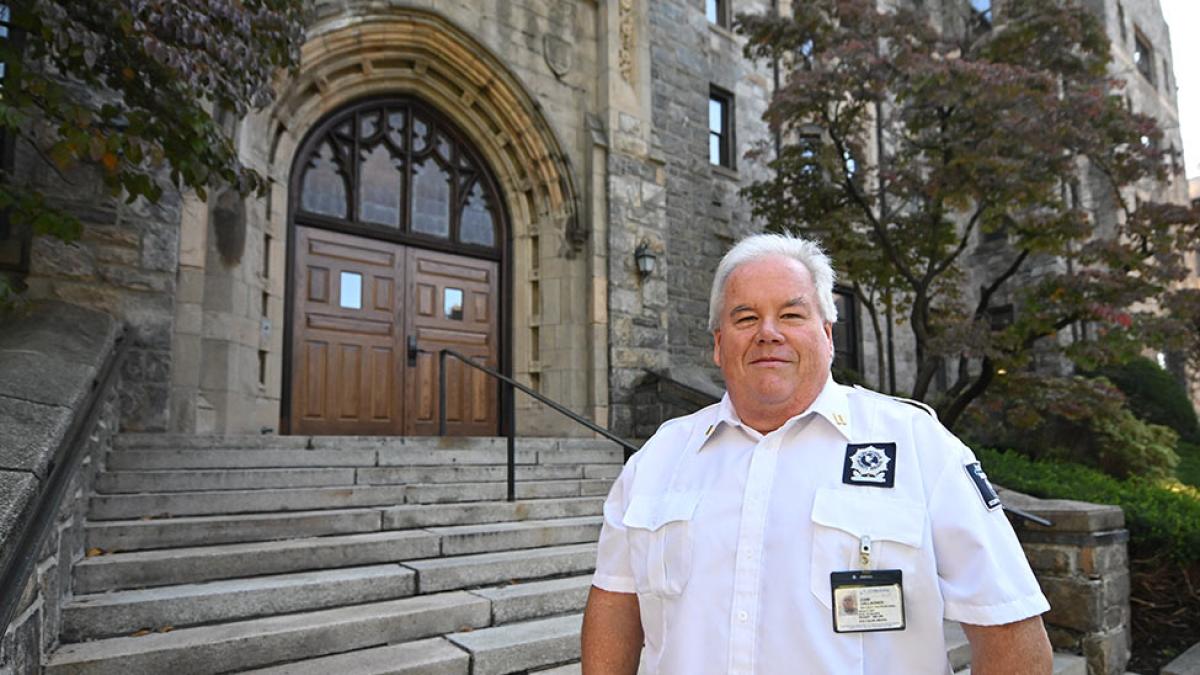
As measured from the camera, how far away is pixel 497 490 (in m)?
5.18

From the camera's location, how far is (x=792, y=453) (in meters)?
1.53

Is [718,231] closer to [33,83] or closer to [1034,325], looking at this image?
[1034,325]

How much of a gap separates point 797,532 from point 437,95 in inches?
310

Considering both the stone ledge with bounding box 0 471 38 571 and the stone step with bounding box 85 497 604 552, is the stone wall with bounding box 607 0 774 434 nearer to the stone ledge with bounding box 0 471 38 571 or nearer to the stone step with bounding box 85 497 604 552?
the stone step with bounding box 85 497 604 552

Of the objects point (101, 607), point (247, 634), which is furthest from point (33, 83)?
point (247, 634)

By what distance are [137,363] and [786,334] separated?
16.4 feet

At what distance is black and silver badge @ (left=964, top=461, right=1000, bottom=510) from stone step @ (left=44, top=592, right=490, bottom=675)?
104 inches

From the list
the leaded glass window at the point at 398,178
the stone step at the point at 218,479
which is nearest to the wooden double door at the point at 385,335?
the leaded glass window at the point at 398,178

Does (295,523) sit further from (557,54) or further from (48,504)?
(557,54)

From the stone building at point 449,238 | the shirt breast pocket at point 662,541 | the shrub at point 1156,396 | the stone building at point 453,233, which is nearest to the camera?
the shirt breast pocket at point 662,541

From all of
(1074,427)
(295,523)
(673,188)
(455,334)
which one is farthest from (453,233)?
(1074,427)

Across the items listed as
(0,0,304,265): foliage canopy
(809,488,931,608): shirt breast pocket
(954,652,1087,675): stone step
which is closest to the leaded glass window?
(0,0,304,265): foliage canopy

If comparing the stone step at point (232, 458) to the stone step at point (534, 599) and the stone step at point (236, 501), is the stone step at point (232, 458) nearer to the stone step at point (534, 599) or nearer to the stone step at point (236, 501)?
the stone step at point (236, 501)

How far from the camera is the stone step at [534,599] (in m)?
3.68
